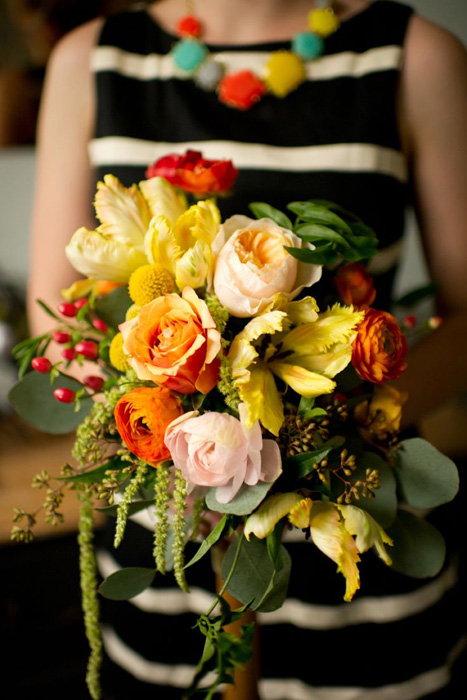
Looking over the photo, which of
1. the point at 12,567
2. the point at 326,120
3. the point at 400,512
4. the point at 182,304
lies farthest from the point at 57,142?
the point at 12,567

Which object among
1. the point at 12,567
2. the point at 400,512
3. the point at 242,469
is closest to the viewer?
the point at 242,469

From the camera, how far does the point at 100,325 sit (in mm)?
505

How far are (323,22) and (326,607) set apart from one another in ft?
2.65

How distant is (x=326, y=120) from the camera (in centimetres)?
82

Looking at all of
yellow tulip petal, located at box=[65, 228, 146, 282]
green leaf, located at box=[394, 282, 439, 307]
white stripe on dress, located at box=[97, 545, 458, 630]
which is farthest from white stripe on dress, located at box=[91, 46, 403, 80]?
white stripe on dress, located at box=[97, 545, 458, 630]

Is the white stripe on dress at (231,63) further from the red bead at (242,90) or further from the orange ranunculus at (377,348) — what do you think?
the orange ranunculus at (377,348)

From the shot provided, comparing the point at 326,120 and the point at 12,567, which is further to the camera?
the point at 12,567

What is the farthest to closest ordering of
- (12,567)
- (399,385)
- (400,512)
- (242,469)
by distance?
(12,567)
(399,385)
(400,512)
(242,469)

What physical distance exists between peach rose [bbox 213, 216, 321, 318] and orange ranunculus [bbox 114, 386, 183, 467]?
3.4 inches

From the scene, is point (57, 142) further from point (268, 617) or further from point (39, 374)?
point (268, 617)

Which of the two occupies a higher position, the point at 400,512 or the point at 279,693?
the point at 400,512

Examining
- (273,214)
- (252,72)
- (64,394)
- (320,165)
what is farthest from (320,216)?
(252,72)

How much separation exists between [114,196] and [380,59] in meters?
0.52

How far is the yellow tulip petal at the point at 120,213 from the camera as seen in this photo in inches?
18.5
